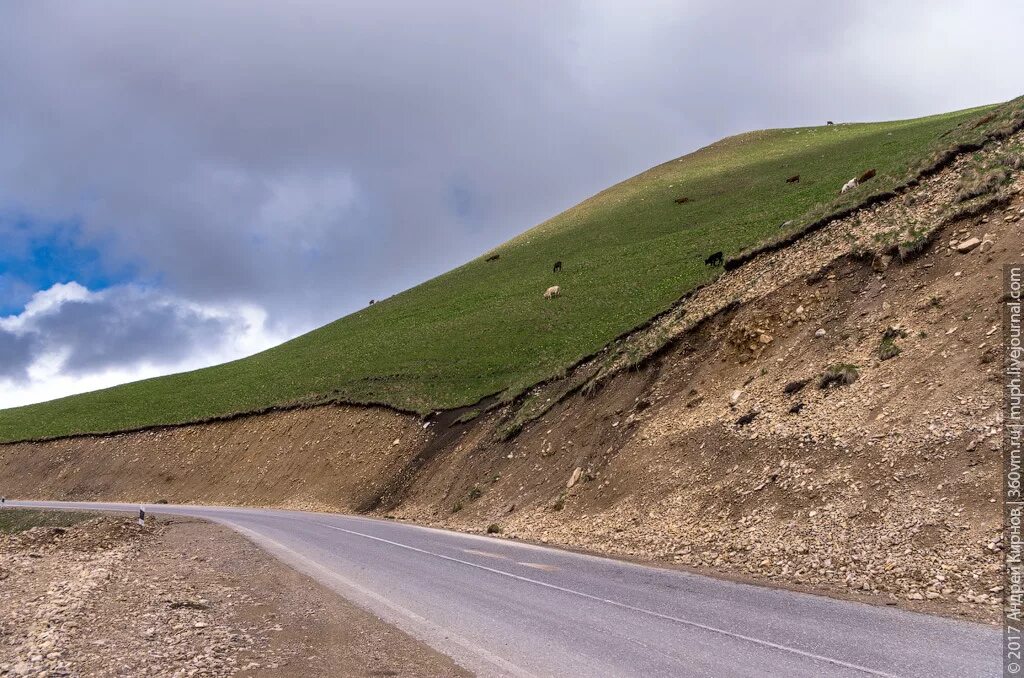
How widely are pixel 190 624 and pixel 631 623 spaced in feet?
21.9

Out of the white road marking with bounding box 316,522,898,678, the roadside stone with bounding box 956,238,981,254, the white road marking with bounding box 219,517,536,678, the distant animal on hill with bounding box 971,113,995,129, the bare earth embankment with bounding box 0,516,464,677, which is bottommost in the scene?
the white road marking with bounding box 316,522,898,678

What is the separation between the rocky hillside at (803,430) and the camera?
1250cm

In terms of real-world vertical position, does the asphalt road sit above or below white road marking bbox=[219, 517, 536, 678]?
below

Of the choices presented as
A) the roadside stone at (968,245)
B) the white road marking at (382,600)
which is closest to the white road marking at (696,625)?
the white road marking at (382,600)

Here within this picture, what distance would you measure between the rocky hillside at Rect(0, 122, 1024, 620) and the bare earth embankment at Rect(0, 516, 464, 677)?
25.3ft

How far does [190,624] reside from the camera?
10.4 meters

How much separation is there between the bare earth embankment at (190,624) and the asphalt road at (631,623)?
0.65 m

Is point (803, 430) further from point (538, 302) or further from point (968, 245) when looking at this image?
point (538, 302)

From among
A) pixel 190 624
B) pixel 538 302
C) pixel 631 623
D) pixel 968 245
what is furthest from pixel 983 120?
pixel 190 624

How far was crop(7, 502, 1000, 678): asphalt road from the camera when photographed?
757cm

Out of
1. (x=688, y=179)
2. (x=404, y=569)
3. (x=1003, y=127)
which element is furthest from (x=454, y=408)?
(x=688, y=179)

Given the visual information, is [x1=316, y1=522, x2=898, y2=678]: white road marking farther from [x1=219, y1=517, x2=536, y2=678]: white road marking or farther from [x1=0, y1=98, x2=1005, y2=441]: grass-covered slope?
[x1=0, y1=98, x2=1005, y2=441]: grass-covered slope

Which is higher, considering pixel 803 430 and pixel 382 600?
pixel 803 430

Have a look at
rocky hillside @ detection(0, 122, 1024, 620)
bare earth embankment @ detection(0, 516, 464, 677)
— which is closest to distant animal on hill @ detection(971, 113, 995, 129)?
rocky hillside @ detection(0, 122, 1024, 620)
